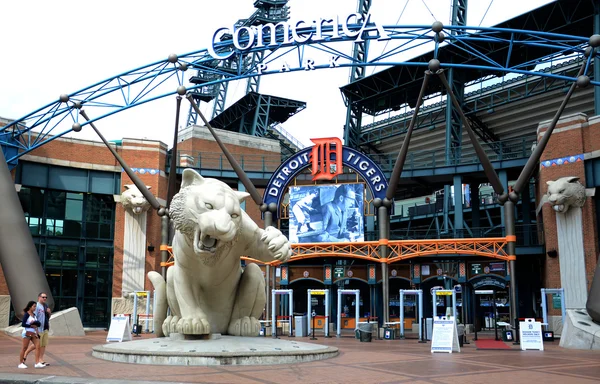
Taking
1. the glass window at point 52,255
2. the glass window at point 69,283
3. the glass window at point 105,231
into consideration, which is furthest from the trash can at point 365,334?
the glass window at point 52,255

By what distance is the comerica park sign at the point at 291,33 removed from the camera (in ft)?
81.5

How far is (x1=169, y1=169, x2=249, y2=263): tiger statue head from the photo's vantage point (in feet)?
32.9

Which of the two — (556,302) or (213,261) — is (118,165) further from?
(213,261)

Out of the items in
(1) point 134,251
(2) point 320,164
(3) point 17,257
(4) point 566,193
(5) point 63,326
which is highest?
(2) point 320,164

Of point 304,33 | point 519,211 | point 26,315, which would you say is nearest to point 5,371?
point 26,315

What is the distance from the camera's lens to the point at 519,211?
45469mm

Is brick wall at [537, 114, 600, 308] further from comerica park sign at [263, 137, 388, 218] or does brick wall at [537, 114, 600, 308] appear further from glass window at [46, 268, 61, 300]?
glass window at [46, 268, 61, 300]

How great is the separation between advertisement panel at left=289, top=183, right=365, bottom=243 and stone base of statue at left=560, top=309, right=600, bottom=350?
11.5m

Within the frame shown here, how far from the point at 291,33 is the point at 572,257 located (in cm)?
1565

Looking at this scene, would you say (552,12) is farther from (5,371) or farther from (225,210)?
(5,371)

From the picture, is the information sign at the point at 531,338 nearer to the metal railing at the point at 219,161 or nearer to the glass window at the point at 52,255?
the metal railing at the point at 219,161

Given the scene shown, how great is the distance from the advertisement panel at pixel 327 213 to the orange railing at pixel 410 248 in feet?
5.06

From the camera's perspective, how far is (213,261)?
11.0 meters

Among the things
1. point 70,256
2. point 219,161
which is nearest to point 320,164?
point 70,256
